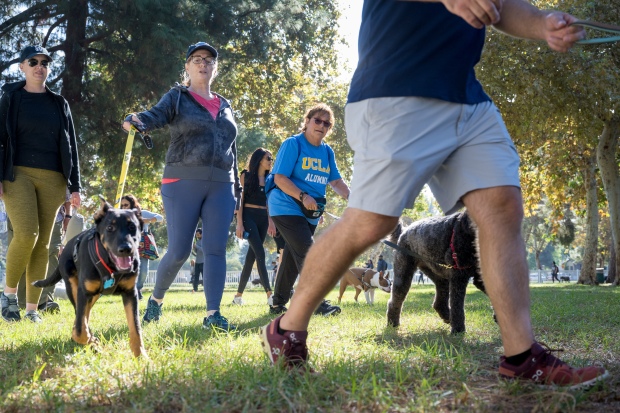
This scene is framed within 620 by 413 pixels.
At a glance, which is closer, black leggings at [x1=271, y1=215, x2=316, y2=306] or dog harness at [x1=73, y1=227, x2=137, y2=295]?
dog harness at [x1=73, y1=227, x2=137, y2=295]

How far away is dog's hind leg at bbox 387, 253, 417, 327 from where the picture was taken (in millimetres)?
6617

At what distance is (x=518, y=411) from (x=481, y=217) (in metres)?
0.97

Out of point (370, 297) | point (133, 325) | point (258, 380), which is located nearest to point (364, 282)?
point (370, 297)

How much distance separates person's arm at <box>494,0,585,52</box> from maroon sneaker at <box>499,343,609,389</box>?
54.0 inches

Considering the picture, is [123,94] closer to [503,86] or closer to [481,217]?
[503,86]

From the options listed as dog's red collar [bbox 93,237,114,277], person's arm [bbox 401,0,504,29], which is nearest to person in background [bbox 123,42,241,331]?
dog's red collar [bbox 93,237,114,277]

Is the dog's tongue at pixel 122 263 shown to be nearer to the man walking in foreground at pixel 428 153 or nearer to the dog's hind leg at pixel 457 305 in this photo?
the man walking in foreground at pixel 428 153

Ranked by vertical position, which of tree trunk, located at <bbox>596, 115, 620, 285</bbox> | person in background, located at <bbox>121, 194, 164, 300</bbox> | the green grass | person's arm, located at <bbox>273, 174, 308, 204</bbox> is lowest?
the green grass

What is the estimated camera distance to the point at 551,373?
3178 millimetres

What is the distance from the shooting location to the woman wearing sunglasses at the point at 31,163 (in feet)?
23.0

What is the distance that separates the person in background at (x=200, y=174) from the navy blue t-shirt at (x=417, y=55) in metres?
3.12

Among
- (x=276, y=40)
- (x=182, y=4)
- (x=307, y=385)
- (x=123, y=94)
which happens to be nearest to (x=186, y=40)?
(x=182, y=4)

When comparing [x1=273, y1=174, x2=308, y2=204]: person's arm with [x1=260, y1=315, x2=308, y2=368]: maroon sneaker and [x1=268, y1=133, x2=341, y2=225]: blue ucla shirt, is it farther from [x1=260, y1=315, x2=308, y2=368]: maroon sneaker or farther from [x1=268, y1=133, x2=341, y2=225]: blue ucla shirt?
[x1=260, y1=315, x2=308, y2=368]: maroon sneaker

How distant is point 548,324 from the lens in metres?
6.84
